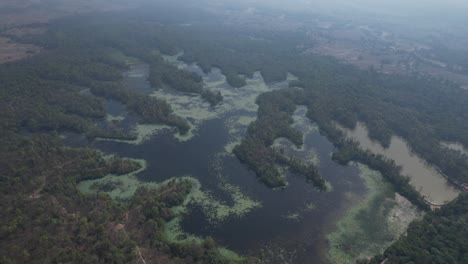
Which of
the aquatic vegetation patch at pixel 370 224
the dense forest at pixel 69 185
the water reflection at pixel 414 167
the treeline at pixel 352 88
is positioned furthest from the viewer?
the treeline at pixel 352 88

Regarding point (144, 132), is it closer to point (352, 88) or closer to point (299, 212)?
point (299, 212)

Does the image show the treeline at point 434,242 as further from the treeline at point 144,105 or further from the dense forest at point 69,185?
the treeline at point 144,105

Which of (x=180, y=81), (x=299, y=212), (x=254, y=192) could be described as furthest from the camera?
(x=180, y=81)

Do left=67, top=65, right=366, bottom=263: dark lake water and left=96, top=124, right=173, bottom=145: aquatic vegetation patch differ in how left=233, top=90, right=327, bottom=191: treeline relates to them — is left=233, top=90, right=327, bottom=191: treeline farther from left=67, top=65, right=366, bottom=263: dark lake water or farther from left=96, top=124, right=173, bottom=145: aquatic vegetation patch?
left=96, top=124, right=173, bottom=145: aquatic vegetation patch

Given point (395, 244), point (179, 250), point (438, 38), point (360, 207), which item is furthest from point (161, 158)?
point (438, 38)

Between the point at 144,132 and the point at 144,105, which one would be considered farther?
the point at 144,105

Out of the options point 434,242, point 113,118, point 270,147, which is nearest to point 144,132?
point 113,118

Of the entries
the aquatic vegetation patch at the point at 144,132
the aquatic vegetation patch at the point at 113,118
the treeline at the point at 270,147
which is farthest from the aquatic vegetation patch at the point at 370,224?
the aquatic vegetation patch at the point at 113,118
